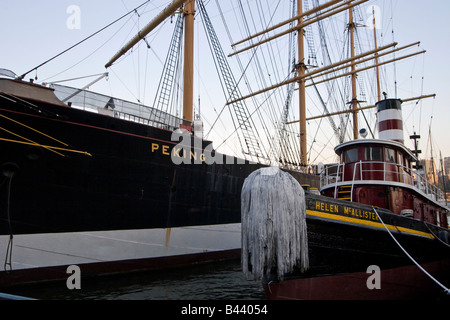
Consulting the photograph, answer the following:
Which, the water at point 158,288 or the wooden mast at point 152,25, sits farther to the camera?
the wooden mast at point 152,25

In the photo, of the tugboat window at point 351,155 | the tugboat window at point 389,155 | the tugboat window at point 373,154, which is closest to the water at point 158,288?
the tugboat window at point 351,155

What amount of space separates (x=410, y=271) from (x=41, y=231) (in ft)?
29.0

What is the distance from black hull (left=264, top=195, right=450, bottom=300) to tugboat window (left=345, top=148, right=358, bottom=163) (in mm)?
2140

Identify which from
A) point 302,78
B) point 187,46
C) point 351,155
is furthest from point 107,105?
point 302,78

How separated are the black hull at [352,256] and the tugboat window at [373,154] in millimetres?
1897

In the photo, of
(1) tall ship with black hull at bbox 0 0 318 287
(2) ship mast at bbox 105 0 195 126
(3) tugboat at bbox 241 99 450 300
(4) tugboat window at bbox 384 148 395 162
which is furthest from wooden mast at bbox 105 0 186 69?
(4) tugboat window at bbox 384 148 395 162

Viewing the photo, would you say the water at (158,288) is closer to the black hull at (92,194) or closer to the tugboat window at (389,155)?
the black hull at (92,194)

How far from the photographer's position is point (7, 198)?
23.9ft

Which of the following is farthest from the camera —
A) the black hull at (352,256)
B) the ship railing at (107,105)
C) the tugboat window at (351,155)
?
the ship railing at (107,105)

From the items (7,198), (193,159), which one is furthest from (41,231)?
(193,159)

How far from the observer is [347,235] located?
19.7 ft

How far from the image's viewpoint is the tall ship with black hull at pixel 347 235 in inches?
204
